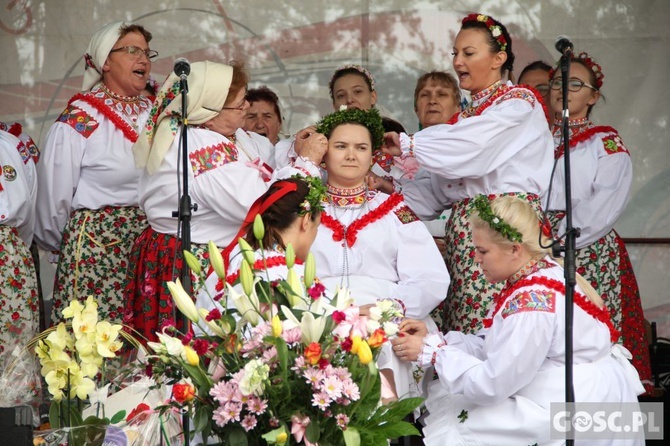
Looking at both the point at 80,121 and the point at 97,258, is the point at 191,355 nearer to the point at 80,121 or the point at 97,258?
the point at 97,258

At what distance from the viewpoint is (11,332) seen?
3.47 meters

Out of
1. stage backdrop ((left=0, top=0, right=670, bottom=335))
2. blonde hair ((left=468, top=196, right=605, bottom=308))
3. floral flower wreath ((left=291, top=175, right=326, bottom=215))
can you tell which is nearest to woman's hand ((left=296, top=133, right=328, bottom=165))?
floral flower wreath ((left=291, top=175, right=326, bottom=215))

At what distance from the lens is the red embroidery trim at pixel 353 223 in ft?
13.9

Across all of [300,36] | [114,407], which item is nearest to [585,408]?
[114,407]

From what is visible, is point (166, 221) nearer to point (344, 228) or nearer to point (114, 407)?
point (344, 228)

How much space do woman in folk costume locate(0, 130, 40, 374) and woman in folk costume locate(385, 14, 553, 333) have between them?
5.72ft

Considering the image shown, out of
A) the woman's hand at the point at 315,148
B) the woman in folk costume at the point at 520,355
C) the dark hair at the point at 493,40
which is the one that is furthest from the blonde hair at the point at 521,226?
the dark hair at the point at 493,40

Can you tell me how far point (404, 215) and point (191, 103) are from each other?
0.97 meters

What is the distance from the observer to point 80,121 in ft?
Answer: 16.8

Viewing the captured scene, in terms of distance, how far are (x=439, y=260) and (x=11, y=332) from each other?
64.6 inches

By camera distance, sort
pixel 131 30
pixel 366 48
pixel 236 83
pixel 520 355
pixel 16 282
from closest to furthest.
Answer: pixel 520 355 → pixel 236 83 → pixel 16 282 → pixel 131 30 → pixel 366 48

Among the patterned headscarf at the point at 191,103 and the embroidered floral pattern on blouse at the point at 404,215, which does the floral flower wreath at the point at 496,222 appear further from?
the patterned headscarf at the point at 191,103

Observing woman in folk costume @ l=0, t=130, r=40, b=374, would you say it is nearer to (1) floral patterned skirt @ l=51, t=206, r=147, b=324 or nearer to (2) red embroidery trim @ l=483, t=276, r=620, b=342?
(1) floral patterned skirt @ l=51, t=206, r=147, b=324

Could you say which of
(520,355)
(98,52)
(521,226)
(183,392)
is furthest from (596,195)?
(183,392)
